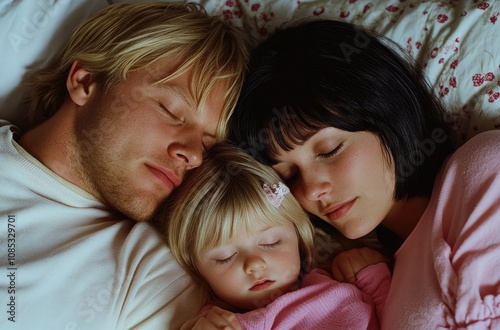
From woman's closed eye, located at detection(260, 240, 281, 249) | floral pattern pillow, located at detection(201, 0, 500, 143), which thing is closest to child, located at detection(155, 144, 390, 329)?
woman's closed eye, located at detection(260, 240, 281, 249)

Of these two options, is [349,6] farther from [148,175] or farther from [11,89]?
[11,89]

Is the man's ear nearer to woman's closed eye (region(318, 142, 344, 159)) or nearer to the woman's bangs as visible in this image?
the woman's bangs

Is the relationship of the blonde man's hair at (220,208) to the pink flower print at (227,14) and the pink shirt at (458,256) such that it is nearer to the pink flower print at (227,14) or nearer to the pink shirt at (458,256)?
the pink shirt at (458,256)

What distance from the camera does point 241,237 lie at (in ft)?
4.66

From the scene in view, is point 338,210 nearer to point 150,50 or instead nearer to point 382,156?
point 382,156

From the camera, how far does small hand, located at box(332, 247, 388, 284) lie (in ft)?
4.99

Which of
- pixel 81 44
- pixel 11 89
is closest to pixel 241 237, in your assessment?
pixel 81 44

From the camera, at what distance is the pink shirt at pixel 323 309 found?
4.45 feet

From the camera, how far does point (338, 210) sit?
147 cm

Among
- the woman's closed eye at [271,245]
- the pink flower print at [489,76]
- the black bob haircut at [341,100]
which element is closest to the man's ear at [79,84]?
the black bob haircut at [341,100]

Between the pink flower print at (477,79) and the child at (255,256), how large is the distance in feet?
1.92

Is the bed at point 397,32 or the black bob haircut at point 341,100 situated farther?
the bed at point 397,32

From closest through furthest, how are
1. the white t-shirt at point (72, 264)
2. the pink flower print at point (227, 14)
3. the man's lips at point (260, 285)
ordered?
the white t-shirt at point (72, 264), the man's lips at point (260, 285), the pink flower print at point (227, 14)

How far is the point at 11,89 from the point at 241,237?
96 cm
